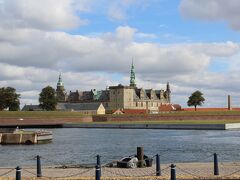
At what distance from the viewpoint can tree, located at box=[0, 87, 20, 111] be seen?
155625 millimetres

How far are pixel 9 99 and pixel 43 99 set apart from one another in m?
19.3

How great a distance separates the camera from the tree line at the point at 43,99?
156 meters

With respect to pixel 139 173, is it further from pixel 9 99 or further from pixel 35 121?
pixel 9 99

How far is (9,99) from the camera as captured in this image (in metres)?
157

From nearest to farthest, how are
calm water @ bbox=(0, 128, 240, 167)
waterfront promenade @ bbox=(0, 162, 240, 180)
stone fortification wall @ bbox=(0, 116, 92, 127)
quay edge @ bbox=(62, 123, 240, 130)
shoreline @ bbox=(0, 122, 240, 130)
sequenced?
waterfront promenade @ bbox=(0, 162, 240, 180)
calm water @ bbox=(0, 128, 240, 167)
quay edge @ bbox=(62, 123, 240, 130)
shoreline @ bbox=(0, 122, 240, 130)
stone fortification wall @ bbox=(0, 116, 92, 127)

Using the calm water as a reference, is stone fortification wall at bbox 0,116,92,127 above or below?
above

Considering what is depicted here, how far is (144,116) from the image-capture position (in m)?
156

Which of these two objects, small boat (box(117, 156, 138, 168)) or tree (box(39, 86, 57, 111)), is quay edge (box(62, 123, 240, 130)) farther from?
small boat (box(117, 156, 138, 168))

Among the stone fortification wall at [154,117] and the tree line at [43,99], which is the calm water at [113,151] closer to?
the stone fortification wall at [154,117]

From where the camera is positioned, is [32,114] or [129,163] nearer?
[129,163]

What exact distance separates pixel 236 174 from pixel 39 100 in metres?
157

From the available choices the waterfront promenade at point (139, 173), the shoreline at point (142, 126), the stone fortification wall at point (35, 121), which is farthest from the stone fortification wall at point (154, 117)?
the waterfront promenade at point (139, 173)

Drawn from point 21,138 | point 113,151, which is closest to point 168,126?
point 21,138

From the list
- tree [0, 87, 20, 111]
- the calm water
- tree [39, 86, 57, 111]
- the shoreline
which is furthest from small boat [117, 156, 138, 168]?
tree [39, 86, 57, 111]
